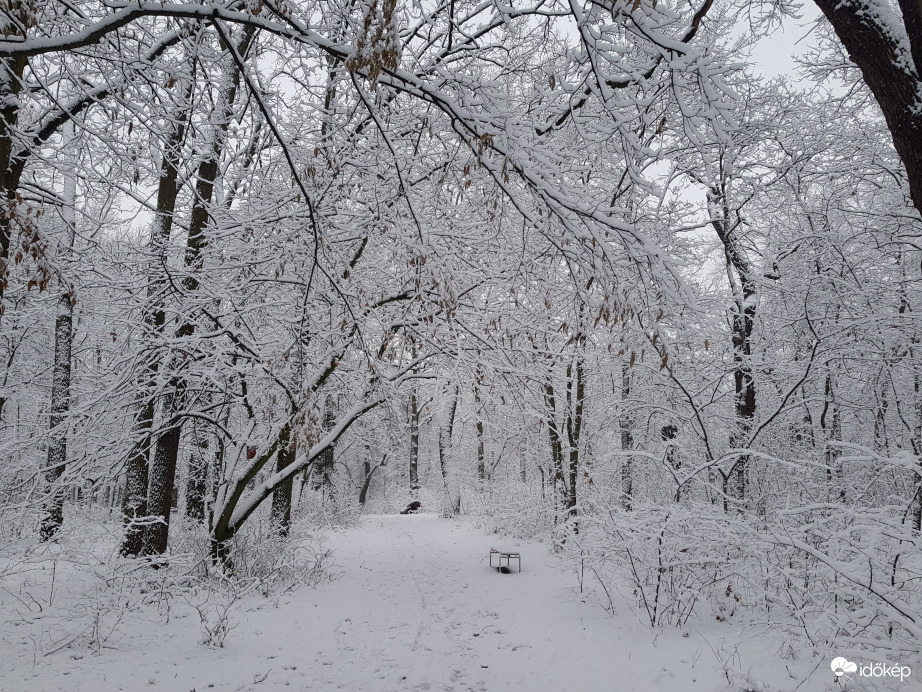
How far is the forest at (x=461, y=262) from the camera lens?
327 cm

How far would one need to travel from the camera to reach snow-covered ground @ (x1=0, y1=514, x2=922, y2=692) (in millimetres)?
4641

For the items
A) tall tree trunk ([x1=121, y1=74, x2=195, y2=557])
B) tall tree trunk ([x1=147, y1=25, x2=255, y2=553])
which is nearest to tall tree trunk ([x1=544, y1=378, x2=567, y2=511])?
tall tree trunk ([x1=147, y1=25, x2=255, y2=553])

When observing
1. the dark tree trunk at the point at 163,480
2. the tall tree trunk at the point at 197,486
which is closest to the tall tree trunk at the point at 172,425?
the dark tree trunk at the point at 163,480

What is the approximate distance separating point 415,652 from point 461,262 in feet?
15.8

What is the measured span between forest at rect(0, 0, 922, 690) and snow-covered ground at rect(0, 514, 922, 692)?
39 cm

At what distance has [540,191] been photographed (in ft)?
10.8

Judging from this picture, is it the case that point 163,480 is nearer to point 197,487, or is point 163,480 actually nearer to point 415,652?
point 197,487

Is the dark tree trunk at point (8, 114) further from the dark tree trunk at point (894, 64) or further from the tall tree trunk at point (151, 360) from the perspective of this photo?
the dark tree trunk at point (894, 64)

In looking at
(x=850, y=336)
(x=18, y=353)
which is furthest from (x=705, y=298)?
(x=18, y=353)

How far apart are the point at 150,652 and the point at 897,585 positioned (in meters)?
7.08

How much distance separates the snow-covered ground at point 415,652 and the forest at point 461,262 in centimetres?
39

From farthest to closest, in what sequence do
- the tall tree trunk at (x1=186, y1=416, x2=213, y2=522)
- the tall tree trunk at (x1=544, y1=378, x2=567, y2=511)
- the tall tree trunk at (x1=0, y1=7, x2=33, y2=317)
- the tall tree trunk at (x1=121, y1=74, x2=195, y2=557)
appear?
the tall tree trunk at (x1=544, y1=378, x2=567, y2=511) < the tall tree trunk at (x1=186, y1=416, x2=213, y2=522) < the tall tree trunk at (x1=121, y1=74, x2=195, y2=557) < the tall tree trunk at (x1=0, y1=7, x2=33, y2=317)

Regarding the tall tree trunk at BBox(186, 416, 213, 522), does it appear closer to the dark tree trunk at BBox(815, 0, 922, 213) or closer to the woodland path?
the woodland path

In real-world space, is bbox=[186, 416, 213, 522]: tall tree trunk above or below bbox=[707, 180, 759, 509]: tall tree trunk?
below
